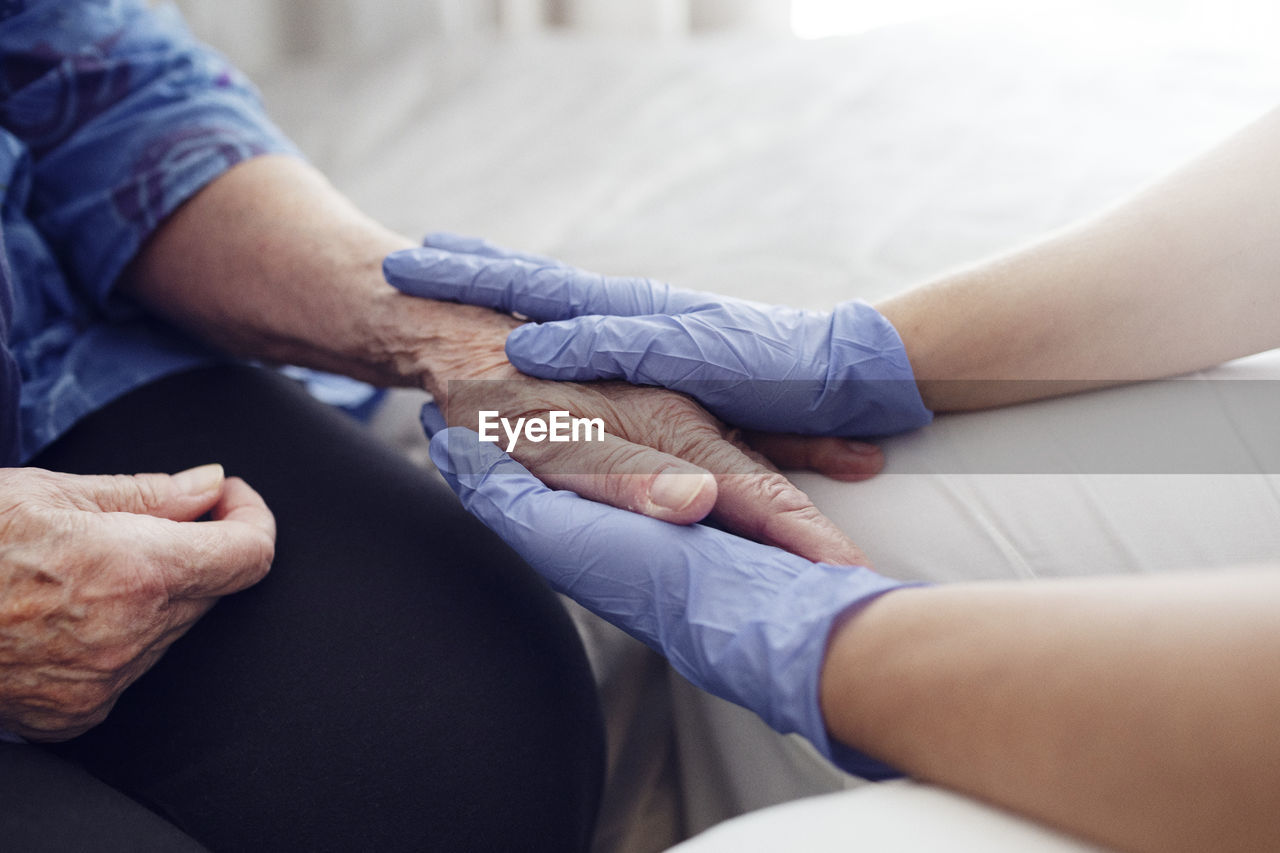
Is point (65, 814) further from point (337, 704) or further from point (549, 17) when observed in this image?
point (549, 17)

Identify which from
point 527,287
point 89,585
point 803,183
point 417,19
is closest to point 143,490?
point 89,585

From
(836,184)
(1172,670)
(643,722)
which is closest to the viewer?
(1172,670)

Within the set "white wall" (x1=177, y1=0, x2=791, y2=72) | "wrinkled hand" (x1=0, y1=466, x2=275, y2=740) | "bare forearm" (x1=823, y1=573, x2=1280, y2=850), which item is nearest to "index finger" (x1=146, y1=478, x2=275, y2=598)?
"wrinkled hand" (x1=0, y1=466, x2=275, y2=740)

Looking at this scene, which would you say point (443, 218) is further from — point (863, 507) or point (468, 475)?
point (863, 507)

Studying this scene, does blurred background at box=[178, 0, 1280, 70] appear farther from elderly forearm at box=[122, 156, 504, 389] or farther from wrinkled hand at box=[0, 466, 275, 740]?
wrinkled hand at box=[0, 466, 275, 740]

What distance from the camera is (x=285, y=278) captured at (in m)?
0.98

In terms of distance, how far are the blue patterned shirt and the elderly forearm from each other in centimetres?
3

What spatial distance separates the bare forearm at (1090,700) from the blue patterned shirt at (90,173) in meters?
0.84

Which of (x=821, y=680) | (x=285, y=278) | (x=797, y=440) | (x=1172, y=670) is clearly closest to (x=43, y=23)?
(x=285, y=278)

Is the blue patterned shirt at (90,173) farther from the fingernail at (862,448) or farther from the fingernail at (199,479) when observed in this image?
the fingernail at (862,448)

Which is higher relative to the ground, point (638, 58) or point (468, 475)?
point (638, 58)

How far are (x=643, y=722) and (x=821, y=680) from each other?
15.5 inches

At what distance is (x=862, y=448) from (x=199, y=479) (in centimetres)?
62

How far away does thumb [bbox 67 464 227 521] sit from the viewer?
71cm
